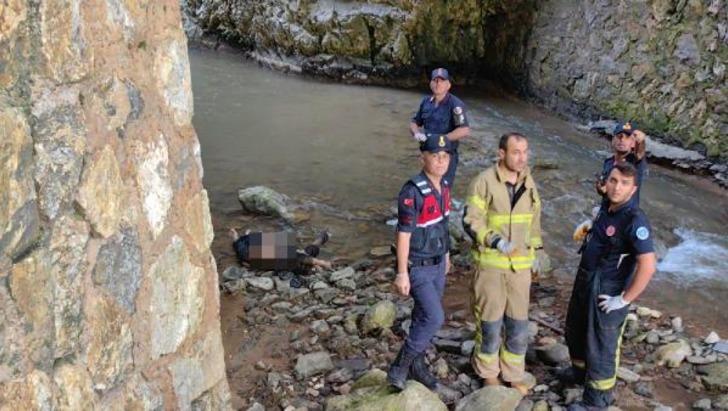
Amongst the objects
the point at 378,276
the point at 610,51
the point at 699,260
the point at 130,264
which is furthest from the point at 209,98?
the point at 130,264

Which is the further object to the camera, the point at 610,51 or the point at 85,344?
the point at 610,51

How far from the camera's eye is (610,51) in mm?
14133

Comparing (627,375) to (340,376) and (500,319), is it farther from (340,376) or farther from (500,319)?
(340,376)

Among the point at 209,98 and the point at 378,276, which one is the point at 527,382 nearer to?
the point at 378,276

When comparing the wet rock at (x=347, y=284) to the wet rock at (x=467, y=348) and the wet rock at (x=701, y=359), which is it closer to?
the wet rock at (x=467, y=348)

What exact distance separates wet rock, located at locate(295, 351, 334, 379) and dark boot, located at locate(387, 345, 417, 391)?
75cm

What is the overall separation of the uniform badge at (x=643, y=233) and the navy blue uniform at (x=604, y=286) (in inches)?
0.5

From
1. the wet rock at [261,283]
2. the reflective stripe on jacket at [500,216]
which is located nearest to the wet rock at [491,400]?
the reflective stripe on jacket at [500,216]

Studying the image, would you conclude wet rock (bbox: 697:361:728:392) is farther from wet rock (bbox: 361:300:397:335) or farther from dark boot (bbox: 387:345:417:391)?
wet rock (bbox: 361:300:397:335)

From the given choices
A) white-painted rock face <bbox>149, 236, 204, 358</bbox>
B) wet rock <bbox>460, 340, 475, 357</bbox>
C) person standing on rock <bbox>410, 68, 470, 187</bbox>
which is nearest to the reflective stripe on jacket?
wet rock <bbox>460, 340, 475, 357</bbox>

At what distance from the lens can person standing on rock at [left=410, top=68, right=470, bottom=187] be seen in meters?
6.90

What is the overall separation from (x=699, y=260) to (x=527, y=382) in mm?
4501

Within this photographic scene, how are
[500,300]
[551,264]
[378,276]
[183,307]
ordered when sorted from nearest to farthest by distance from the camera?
[183,307]
[500,300]
[378,276]
[551,264]

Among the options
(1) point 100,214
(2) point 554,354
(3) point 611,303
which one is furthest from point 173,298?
(2) point 554,354
